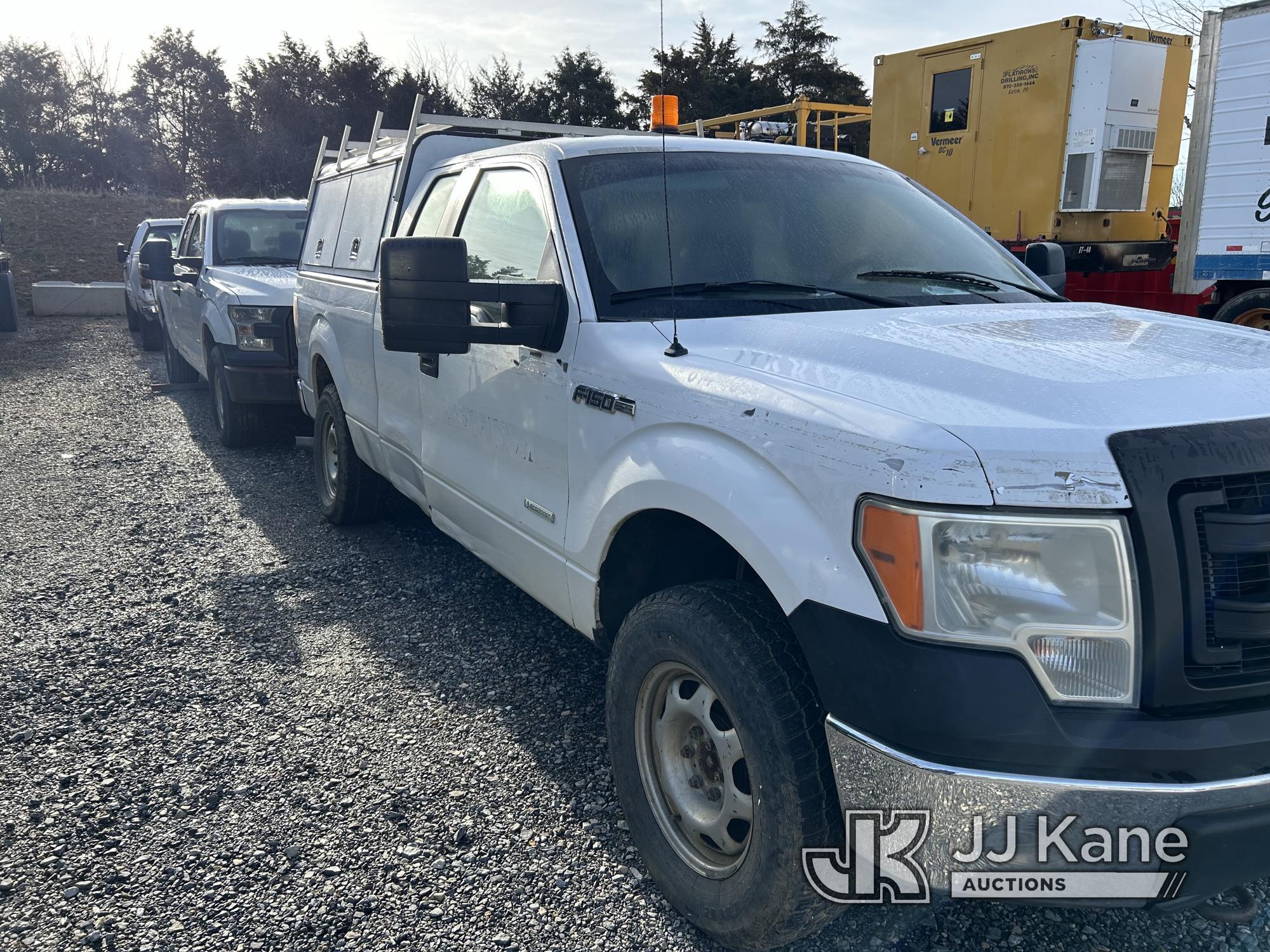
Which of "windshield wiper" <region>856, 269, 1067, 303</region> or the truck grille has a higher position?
"windshield wiper" <region>856, 269, 1067, 303</region>

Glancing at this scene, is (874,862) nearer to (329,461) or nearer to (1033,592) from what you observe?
(1033,592)

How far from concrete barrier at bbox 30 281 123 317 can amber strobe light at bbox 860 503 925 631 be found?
2182 cm

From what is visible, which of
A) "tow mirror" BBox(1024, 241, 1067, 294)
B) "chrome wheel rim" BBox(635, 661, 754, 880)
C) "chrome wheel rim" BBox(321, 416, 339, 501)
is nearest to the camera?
"chrome wheel rim" BBox(635, 661, 754, 880)

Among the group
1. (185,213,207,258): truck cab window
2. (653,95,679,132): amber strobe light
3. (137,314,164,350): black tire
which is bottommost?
(137,314,164,350): black tire

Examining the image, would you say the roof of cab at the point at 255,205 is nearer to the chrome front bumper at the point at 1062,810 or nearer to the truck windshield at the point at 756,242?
the truck windshield at the point at 756,242

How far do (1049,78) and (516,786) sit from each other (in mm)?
11116

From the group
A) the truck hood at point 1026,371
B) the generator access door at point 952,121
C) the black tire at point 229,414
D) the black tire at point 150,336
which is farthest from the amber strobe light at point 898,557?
the black tire at point 150,336

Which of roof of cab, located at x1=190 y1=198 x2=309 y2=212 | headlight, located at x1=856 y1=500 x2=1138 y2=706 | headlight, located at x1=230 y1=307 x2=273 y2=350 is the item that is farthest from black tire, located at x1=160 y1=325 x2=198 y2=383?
headlight, located at x1=856 y1=500 x2=1138 y2=706

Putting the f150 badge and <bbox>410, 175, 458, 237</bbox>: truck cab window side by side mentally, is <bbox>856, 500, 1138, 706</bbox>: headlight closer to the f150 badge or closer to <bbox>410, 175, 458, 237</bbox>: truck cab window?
the f150 badge

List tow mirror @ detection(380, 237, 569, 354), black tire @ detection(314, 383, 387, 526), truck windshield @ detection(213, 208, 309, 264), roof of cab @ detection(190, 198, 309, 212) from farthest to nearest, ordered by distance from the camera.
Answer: roof of cab @ detection(190, 198, 309, 212) → truck windshield @ detection(213, 208, 309, 264) → black tire @ detection(314, 383, 387, 526) → tow mirror @ detection(380, 237, 569, 354)

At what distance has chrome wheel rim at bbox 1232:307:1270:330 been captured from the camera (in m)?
8.72

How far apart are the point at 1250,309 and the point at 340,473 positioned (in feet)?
25.8

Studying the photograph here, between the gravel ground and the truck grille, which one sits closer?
the gravel ground

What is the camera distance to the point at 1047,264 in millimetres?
3961
